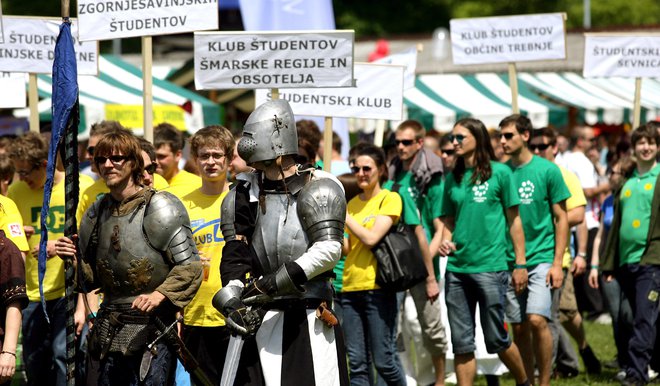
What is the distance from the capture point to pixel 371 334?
8094 mm

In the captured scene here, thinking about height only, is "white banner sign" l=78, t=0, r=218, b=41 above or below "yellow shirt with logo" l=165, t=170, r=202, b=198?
above

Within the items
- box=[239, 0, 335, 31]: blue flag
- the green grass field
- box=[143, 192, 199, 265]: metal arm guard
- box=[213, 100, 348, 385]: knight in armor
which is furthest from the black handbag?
box=[239, 0, 335, 31]: blue flag

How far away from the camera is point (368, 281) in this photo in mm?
8125

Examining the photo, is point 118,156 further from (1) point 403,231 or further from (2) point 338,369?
(1) point 403,231

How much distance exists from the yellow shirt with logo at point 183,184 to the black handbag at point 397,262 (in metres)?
1.27

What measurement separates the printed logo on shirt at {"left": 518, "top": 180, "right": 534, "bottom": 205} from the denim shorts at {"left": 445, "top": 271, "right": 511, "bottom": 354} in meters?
0.67

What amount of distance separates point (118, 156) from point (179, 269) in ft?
2.10

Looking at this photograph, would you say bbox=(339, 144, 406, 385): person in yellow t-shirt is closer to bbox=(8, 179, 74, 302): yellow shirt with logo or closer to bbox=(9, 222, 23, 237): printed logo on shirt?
bbox=(8, 179, 74, 302): yellow shirt with logo

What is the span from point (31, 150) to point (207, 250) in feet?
5.15

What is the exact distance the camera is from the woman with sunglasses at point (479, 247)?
8.35 meters

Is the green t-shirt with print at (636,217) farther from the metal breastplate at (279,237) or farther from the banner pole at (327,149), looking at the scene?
the metal breastplate at (279,237)

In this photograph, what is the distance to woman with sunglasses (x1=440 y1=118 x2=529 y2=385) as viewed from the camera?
27.4 ft

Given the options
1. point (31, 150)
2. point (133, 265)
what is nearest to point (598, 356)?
point (31, 150)

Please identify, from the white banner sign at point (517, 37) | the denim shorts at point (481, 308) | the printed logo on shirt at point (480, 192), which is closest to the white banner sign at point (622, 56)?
the white banner sign at point (517, 37)
